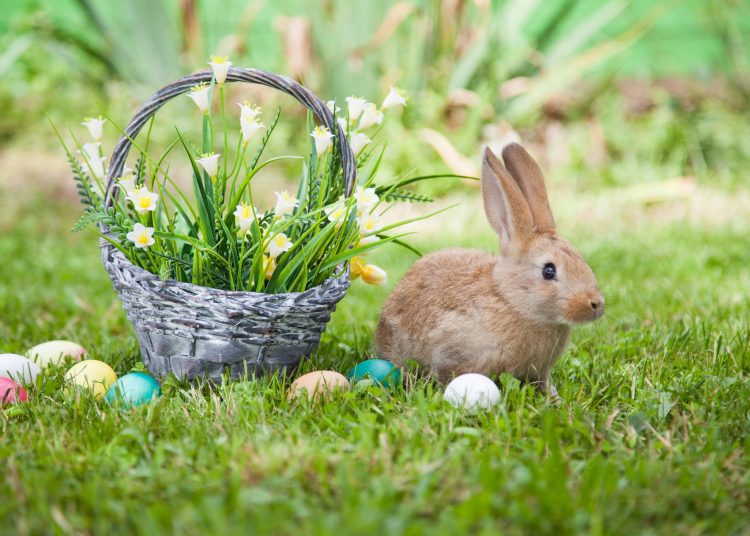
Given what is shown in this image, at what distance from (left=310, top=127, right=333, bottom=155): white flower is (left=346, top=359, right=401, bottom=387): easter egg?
71cm

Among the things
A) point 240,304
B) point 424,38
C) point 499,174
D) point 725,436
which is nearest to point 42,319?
point 240,304

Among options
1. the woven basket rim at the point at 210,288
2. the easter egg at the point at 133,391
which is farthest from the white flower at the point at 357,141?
the easter egg at the point at 133,391

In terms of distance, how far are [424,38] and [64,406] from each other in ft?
17.8

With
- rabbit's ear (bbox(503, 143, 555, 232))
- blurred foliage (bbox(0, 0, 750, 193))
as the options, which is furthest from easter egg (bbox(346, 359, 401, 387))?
blurred foliage (bbox(0, 0, 750, 193))

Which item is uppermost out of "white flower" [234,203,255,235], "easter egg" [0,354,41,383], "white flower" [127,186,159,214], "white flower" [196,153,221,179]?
"white flower" [196,153,221,179]

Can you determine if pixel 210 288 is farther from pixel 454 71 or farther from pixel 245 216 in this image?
pixel 454 71

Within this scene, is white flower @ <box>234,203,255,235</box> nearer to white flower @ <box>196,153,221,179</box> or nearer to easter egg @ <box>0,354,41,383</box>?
white flower @ <box>196,153,221,179</box>

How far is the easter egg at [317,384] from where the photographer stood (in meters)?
2.31

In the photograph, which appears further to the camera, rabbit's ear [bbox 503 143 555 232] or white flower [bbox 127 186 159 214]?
rabbit's ear [bbox 503 143 555 232]

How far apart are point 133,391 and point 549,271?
4.27 feet

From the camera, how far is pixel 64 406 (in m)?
2.29

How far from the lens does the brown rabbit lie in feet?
7.82

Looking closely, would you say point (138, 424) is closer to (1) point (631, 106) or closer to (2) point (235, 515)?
(2) point (235, 515)

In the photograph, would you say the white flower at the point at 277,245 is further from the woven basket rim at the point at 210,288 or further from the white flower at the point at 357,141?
the white flower at the point at 357,141
